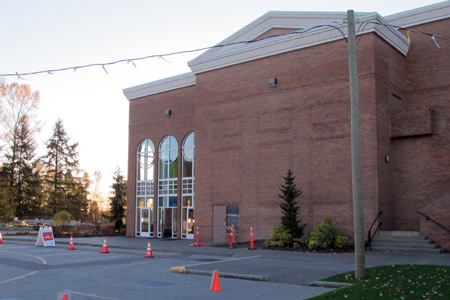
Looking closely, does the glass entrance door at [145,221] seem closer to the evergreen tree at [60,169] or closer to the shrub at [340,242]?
the shrub at [340,242]

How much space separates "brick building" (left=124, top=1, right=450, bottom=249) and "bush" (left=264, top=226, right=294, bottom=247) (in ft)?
6.19

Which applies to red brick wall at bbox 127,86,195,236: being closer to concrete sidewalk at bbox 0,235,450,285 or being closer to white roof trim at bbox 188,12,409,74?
white roof trim at bbox 188,12,409,74

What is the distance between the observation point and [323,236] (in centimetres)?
2066

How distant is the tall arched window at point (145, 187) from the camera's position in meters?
34.5

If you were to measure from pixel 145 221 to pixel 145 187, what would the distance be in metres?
2.56

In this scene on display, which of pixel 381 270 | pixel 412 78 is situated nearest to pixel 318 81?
pixel 412 78

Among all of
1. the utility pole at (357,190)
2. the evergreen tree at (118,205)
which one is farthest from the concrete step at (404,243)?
the evergreen tree at (118,205)

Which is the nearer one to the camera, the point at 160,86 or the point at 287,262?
the point at 287,262

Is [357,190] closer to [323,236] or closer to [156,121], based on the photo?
[323,236]

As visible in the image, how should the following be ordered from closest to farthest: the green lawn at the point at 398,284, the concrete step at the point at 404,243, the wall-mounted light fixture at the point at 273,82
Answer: the green lawn at the point at 398,284
the concrete step at the point at 404,243
the wall-mounted light fixture at the point at 273,82

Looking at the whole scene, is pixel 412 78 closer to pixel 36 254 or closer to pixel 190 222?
pixel 190 222

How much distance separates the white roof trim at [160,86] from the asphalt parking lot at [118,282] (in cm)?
1641

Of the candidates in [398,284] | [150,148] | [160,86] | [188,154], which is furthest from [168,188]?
[398,284]

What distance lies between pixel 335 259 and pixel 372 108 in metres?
8.16
